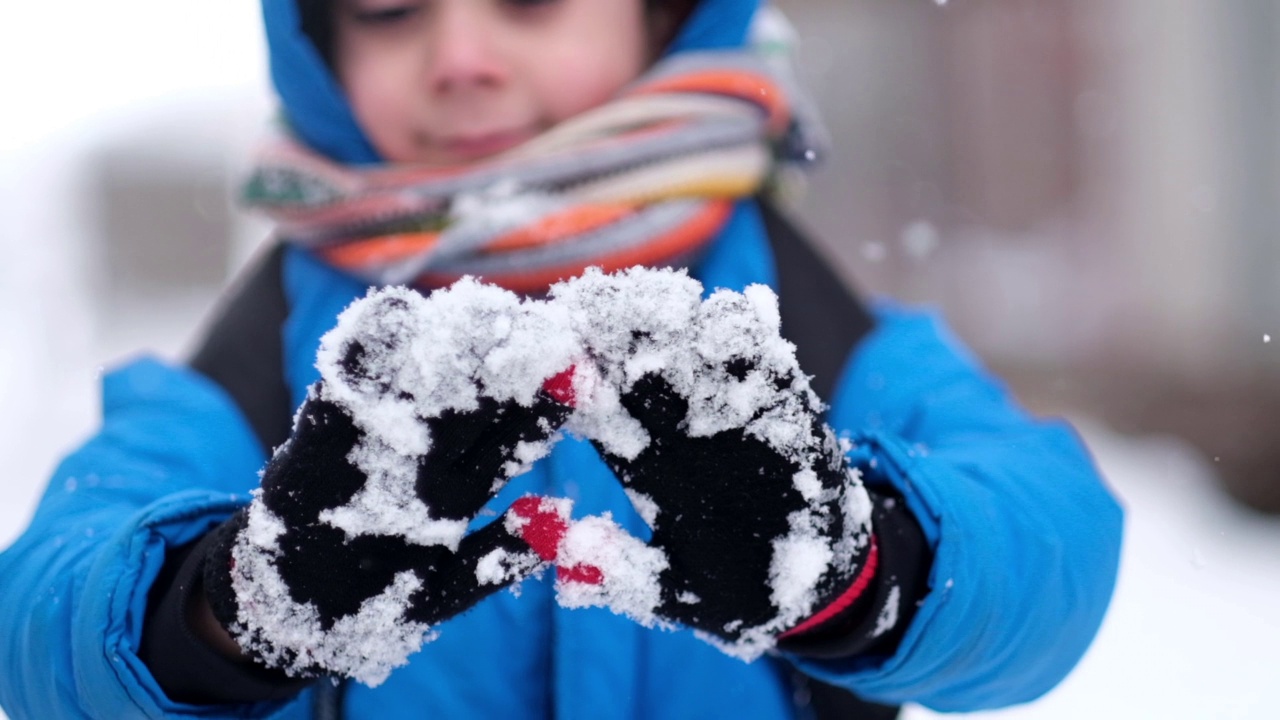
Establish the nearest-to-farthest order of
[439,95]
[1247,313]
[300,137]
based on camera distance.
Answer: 1. [439,95]
2. [300,137]
3. [1247,313]

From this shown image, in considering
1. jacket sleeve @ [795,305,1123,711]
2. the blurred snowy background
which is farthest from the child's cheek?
the blurred snowy background

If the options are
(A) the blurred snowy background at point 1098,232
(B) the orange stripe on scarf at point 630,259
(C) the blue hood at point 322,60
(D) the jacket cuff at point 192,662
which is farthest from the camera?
(A) the blurred snowy background at point 1098,232

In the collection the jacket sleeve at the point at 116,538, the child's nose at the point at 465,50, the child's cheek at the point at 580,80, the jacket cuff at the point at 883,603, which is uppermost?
the child's nose at the point at 465,50

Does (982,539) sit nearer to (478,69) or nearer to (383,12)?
(478,69)

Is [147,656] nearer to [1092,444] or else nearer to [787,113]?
[787,113]

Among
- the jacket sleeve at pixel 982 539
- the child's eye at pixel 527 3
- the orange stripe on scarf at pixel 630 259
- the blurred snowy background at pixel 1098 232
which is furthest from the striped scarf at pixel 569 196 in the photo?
the blurred snowy background at pixel 1098 232

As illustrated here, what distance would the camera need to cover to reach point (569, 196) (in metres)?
0.92

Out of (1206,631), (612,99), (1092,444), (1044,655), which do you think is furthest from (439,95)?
(1092,444)

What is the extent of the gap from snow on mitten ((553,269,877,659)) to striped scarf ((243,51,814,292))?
27 cm

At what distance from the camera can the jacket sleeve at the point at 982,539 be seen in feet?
2.46

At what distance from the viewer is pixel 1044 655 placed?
0.83 metres

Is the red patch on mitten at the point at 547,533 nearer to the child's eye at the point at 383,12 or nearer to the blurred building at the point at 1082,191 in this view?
the child's eye at the point at 383,12

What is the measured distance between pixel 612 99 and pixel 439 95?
0.54 ft

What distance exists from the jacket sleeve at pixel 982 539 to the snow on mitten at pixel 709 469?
0.33 ft
